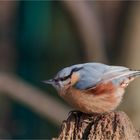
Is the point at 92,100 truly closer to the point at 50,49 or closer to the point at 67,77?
the point at 67,77

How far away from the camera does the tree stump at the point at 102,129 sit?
2260 mm

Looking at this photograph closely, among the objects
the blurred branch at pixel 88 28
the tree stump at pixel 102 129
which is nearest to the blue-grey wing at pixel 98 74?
the tree stump at pixel 102 129

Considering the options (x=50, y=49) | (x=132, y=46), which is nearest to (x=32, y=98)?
(x=132, y=46)

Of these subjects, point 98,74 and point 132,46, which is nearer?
point 98,74

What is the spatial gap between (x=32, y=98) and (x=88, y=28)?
1.00m

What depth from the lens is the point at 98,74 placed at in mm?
3012

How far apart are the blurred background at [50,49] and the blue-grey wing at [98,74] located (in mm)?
2865

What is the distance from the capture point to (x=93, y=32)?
6902 millimetres

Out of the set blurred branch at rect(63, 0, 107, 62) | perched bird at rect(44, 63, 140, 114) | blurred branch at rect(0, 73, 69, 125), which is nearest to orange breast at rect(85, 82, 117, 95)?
perched bird at rect(44, 63, 140, 114)

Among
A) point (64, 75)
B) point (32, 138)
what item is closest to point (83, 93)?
point (64, 75)

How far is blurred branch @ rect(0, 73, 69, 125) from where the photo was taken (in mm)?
6770

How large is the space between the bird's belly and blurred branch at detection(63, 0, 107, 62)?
3.51 meters

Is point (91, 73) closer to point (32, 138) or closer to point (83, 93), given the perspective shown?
point (83, 93)

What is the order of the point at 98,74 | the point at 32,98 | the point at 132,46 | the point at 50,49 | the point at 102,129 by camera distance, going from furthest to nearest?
the point at 50,49 < the point at 132,46 < the point at 32,98 < the point at 98,74 < the point at 102,129
